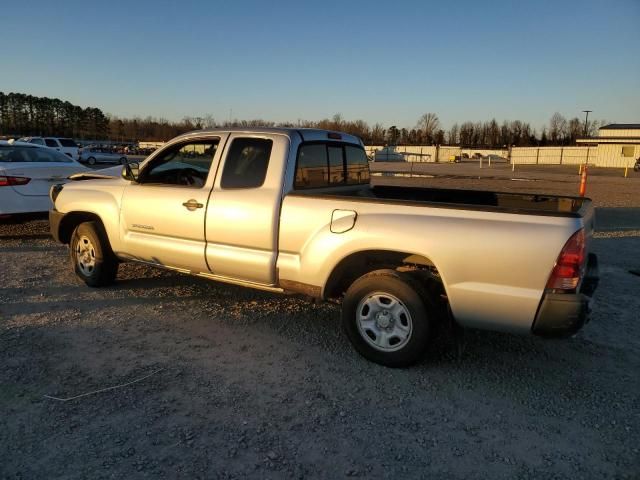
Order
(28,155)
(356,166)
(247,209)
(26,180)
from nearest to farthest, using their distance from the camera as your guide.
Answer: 1. (247,209)
2. (356,166)
3. (26,180)
4. (28,155)

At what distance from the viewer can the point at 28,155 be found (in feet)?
29.6

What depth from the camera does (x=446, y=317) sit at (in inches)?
159

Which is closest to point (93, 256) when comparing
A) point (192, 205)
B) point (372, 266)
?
point (192, 205)

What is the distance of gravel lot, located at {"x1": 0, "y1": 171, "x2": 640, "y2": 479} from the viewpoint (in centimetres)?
283

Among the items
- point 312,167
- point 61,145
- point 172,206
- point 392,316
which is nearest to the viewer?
point 392,316

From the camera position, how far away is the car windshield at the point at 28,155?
345 inches

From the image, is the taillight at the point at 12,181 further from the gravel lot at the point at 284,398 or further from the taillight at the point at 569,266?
the taillight at the point at 569,266

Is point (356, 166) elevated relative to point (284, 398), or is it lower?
elevated

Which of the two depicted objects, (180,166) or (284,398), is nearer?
(284,398)

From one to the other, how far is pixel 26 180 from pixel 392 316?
22.1 ft

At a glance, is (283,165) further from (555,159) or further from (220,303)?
(555,159)

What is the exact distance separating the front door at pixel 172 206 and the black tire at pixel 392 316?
1670mm

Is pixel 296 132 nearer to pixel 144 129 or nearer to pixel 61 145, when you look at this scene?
pixel 61 145

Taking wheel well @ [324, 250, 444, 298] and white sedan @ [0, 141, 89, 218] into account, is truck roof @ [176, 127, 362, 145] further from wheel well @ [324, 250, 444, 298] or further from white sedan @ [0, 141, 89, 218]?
white sedan @ [0, 141, 89, 218]
